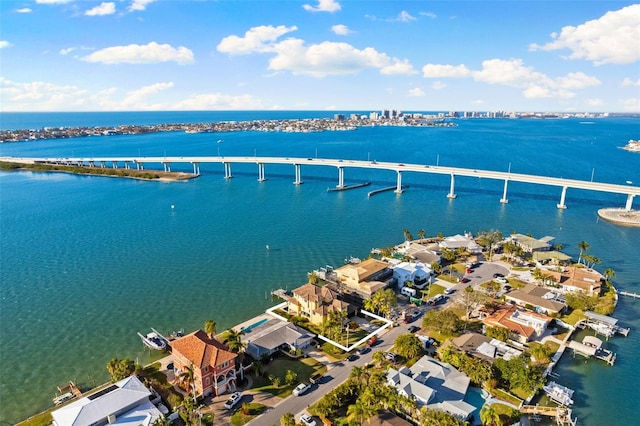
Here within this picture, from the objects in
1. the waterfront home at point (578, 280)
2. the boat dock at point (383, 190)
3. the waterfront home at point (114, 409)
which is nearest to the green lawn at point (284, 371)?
the waterfront home at point (114, 409)

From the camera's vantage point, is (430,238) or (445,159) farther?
(445,159)

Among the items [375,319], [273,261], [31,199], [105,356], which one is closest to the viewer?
[105,356]

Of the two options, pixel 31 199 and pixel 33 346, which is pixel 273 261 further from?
pixel 31 199

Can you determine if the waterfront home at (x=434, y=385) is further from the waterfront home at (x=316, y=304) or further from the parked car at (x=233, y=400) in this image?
the parked car at (x=233, y=400)

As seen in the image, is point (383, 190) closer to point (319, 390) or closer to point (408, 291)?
point (408, 291)

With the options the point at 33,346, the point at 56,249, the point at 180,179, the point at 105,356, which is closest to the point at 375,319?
the point at 105,356

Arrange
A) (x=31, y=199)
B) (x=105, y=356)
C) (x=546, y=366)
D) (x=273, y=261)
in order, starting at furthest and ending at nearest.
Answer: (x=31, y=199) → (x=273, y=261) → (x=105, y=356) → (x=546, y=366)

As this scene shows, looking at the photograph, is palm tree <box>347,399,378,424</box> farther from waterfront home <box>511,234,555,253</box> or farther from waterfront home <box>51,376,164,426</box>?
waterfront home <box>511,234,555,253</box>
